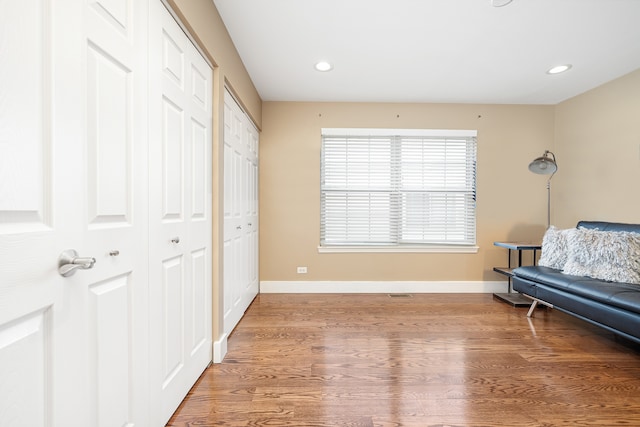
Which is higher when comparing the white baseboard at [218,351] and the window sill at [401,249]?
the window sill at [401,249]

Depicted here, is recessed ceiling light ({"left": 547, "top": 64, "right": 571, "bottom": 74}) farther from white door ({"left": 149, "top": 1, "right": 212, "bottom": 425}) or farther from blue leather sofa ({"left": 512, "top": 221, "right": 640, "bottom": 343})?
white door ({"left": 149, "top": 1, "right": 212, "bottom": 425})

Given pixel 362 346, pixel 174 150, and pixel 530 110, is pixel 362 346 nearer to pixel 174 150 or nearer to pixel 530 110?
pixel 174 150

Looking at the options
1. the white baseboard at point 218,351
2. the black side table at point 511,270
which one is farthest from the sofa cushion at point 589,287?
the white baseboard at point 218,351

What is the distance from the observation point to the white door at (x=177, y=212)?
129 cm

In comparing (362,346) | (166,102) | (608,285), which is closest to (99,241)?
(166,102)

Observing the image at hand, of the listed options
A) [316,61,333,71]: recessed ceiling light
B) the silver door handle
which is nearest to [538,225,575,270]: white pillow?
[316,61,333,71]: recessed ceiling light

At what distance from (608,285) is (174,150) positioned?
3.29 m

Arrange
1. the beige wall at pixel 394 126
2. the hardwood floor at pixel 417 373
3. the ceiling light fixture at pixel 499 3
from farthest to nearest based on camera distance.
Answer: the beige wall at pixel 394 126
the ceiling light fixture at pixel 499 3
the hardwood floor at pixel 417 373

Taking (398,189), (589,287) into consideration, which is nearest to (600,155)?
(589,287)

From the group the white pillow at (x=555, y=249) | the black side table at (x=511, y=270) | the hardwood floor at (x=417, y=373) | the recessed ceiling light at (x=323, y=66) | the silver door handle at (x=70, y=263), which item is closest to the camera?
the silver door handle at (x=70, y=263)

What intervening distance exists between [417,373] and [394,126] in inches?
113

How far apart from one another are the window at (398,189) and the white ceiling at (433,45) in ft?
1.96

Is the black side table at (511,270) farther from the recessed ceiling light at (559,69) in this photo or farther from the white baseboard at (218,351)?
the white baseboard at (218,351)

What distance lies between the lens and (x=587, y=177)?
10.9ft
